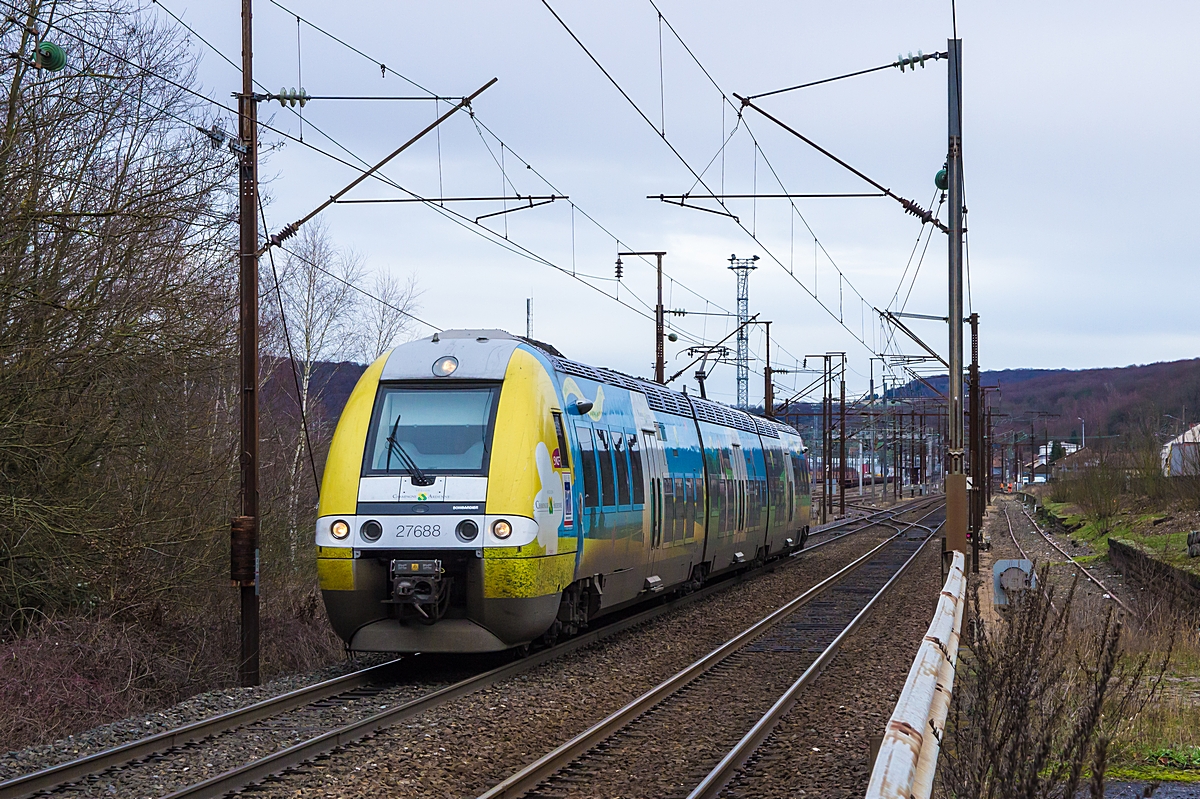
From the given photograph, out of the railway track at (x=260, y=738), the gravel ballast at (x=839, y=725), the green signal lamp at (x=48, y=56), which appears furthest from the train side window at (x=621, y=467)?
the green signal lamp at (x=48, y=56)

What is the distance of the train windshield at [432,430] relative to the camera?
12242mm

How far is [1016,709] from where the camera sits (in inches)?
233

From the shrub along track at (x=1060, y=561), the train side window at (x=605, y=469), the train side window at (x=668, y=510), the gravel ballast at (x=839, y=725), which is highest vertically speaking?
the train side window at (x=605, y=469)

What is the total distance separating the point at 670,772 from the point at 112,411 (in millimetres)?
9934

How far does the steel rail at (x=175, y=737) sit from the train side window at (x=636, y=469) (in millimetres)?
4847

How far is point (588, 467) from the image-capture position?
45.9 ft

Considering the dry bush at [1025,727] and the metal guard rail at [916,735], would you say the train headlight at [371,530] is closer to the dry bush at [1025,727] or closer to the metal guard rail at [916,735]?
the dry bush at [1025,727]

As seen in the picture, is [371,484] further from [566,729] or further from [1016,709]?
[1016,709]

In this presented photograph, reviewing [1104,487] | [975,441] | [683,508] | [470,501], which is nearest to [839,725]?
[470,501]

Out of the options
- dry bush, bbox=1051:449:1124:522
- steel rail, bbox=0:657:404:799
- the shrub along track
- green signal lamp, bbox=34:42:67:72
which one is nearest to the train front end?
steel rail, bbox=0:657:404:799

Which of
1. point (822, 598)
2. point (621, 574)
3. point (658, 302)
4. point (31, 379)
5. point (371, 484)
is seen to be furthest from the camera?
point (658, 302)

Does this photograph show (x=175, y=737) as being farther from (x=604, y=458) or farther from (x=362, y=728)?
(x=604, y=458)

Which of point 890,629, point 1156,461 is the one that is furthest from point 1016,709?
point 1156,461

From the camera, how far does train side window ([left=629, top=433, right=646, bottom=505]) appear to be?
16.1 m
